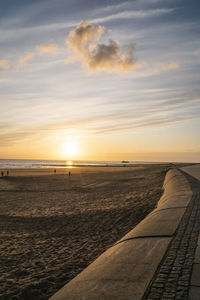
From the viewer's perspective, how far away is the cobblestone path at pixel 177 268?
9.58 feet

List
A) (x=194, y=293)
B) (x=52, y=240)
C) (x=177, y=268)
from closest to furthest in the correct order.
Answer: (x=194, y=293) < (x=177, y=268) < (x=52, y=240)

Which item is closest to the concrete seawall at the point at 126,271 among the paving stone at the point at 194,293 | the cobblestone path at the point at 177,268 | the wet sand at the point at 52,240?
the cobblestone path at the point at 177,268

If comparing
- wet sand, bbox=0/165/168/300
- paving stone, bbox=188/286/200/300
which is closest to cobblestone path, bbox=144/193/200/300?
paving stone, bbox=188/286/200/300

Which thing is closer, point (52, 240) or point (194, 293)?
point (194, 293)

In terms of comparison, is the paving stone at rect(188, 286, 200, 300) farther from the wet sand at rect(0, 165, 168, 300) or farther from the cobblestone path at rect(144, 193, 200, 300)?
the wet sand at rect(0, 165, 168, 300)

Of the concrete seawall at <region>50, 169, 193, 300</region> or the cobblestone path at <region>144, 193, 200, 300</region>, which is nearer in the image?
the cobblestone path at <region>144, 193, 200, 300</region>

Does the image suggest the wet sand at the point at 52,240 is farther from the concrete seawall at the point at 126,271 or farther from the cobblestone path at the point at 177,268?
the cobblestone path at the point at 177,268

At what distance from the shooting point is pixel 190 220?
6.21 meters

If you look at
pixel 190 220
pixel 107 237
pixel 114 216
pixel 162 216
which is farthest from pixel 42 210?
pixel 190 220

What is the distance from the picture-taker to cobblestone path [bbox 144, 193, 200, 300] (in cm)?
292

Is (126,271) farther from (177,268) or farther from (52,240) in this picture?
(52,240)

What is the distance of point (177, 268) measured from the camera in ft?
11.7

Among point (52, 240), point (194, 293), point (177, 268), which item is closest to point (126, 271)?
point (177, 268)

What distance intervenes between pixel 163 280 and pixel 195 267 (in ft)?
2.13
